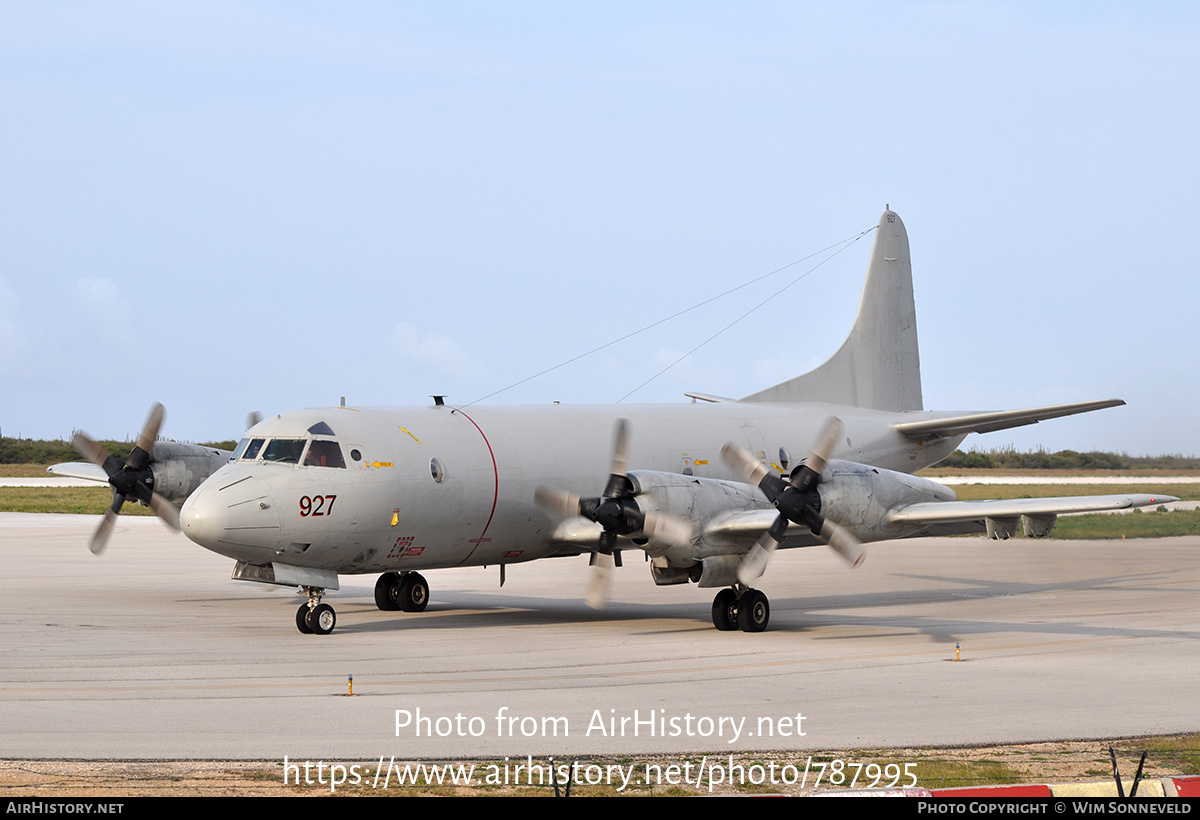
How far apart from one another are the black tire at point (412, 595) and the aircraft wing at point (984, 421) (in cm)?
1100

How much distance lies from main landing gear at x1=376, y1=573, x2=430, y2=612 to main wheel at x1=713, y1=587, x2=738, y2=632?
21.0ft

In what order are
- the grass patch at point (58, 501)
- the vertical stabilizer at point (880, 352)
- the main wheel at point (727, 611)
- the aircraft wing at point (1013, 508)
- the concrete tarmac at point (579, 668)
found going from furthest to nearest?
the grass patch at point (58, 501) → the vertical stabilizer at point (880, 352) → the main wheel at point (727, 611) → the aircraft wing at point (1013, 508) → the concrete tarmac at point (579, 668)

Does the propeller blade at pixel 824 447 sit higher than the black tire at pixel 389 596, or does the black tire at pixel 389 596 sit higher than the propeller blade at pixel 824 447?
the propeller blade at pixel 824 447

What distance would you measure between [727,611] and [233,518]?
7.99m

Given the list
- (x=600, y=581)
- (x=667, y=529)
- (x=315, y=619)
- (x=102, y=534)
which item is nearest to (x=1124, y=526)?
(x=667, y=529)

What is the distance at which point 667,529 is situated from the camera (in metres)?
19.9

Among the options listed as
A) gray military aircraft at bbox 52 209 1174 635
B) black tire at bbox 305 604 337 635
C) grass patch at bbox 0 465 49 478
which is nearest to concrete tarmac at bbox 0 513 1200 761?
black tire at bbox 305 604 337 635

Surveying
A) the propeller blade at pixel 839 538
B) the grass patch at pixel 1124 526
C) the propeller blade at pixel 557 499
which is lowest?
the grass patch at pixel 1124 526

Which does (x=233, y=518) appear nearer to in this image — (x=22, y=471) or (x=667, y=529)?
(x=667, y=529)

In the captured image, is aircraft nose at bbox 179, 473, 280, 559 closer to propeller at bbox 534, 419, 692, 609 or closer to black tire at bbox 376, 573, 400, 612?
propeller at bbox 534, 419, 692, 609

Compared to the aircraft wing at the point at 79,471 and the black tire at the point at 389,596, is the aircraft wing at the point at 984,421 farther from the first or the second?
the aircraft wing at the point at 79,471

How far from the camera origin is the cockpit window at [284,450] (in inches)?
795

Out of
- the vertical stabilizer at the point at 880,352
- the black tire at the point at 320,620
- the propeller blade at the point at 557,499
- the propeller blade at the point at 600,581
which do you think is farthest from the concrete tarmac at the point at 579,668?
the vertical stabilizer at the point at 880,352
